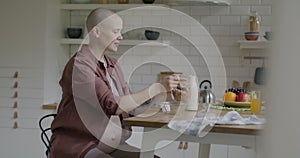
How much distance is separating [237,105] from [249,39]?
1.36 metres

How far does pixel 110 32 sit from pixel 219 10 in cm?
184

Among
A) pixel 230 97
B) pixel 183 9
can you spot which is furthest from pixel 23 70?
pixel 230 97

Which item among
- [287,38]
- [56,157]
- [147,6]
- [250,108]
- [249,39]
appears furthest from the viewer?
[147,6]

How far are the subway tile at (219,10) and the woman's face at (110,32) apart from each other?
1766mm

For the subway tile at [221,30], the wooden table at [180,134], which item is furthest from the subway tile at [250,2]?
the wooden table at [180,134]

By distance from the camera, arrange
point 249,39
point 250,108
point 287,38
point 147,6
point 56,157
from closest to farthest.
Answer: point 287,38, point 56,157, point 250,108, point 249,39, point 147,6

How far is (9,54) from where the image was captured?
4246mm

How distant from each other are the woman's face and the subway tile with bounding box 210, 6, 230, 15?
5.79ft

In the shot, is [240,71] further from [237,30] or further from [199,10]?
[199,10]

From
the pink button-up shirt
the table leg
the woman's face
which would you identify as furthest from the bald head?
the table leg

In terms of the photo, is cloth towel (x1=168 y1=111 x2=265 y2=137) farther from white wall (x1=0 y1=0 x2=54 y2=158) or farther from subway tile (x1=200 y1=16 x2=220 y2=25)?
white wall (x1=0 y1=0 x2=54 y2=158)

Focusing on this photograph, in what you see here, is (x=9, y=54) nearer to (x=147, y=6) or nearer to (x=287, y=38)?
(x=147, y=6)

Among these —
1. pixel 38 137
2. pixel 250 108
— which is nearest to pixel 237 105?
pixel 250 108

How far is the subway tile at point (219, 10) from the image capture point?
162 inches
